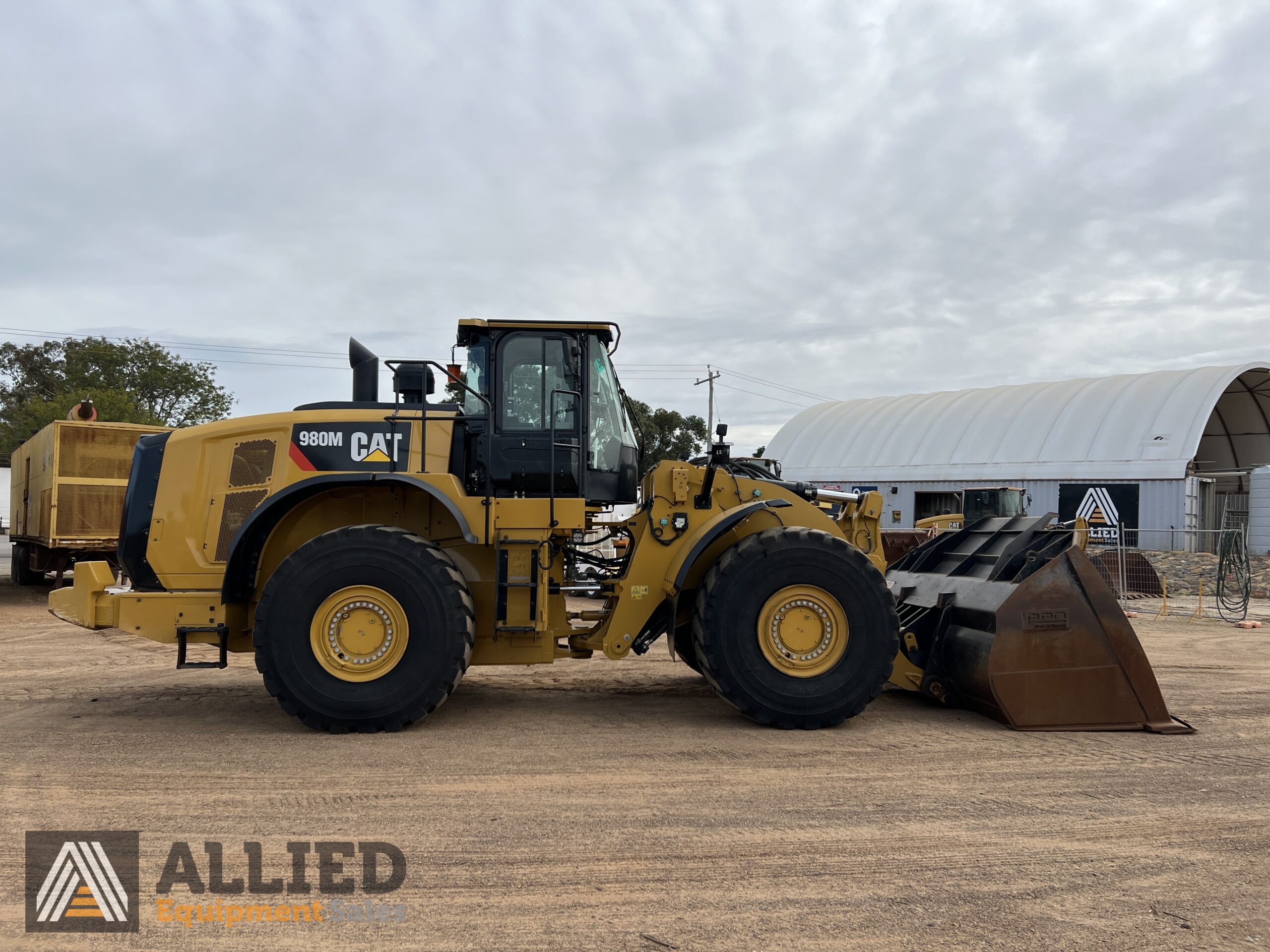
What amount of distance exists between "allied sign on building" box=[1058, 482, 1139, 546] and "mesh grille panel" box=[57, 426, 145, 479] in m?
22.7

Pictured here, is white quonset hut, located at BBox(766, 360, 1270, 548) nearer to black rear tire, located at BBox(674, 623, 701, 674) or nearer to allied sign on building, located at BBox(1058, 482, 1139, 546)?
allied sign on building, located at BBox(1058, 482, 1139, 546)

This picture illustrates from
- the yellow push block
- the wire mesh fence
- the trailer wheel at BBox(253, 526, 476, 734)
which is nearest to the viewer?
the trailer wheel at BBox(253, 526, 476, 734)

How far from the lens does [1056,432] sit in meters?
28.2

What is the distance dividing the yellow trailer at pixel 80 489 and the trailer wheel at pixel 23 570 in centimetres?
224

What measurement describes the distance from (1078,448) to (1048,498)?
5.66 feet

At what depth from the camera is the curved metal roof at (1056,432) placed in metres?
25.9

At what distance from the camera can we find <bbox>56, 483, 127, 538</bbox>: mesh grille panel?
1467 cm

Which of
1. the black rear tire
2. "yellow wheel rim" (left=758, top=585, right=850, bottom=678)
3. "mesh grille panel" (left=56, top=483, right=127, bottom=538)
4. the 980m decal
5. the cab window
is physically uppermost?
the cab window

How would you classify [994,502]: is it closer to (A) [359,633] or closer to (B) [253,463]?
(A) [359,633]

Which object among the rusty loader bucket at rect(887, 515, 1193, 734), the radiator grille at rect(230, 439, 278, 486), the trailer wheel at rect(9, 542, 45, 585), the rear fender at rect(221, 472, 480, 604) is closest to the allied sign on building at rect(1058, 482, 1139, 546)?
the rusty loader bucket at rect(887, 515, 1193, 734)

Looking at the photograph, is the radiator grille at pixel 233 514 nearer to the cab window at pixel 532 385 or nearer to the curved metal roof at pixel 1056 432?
the cab window at pixel 532 385

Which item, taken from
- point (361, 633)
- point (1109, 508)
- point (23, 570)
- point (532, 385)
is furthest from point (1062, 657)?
point (1109, 508)

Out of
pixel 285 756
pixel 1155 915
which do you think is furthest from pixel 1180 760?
pixel 285 756
